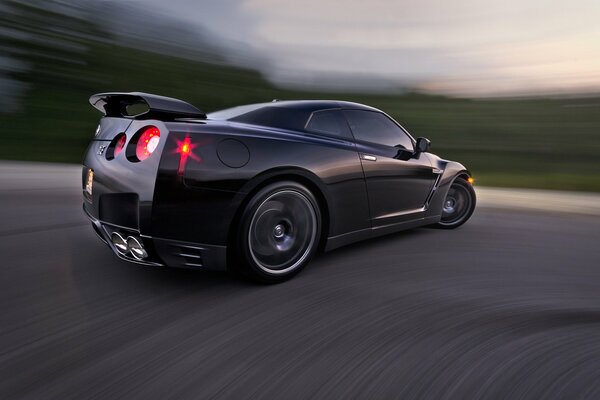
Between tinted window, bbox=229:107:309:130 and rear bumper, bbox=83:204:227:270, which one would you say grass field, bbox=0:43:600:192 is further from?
rear bumper, bbox=83:204:227:270

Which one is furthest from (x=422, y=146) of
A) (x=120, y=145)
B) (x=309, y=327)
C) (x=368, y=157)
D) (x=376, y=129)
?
(x=120, y=145)

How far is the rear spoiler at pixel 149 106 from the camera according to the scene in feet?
9.19

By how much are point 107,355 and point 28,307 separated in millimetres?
834

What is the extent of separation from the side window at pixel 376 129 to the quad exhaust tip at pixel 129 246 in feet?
6.35

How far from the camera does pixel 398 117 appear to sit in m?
26.7

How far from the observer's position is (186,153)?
8.57 ft

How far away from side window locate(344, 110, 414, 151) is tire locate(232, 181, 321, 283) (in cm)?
90

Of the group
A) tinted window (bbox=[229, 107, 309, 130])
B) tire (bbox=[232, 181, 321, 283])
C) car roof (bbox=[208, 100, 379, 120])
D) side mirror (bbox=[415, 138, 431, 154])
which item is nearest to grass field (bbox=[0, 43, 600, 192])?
side mirror (bbox=[415, 138, 431, 154])

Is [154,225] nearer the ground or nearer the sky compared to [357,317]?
nearer the sky

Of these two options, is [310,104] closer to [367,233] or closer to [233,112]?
[233,112]

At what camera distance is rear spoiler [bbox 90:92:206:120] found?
2.80 m

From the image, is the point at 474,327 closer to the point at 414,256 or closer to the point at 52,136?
the point at 414,256

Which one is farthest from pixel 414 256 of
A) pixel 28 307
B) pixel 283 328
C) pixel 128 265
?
pixel 28 307

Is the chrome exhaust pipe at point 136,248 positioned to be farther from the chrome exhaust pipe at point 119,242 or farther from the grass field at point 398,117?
the grass field at point 398,117
